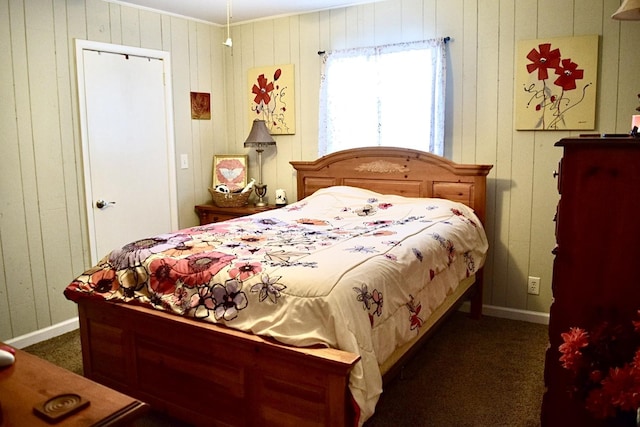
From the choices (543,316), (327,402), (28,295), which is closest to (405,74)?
(543,316)

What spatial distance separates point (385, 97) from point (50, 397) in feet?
10.7

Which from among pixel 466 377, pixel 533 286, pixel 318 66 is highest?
pixel 318 66

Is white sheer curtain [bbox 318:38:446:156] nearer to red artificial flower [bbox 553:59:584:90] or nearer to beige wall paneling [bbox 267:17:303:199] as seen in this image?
beige wall paneling [bbox 267:17:303:199]

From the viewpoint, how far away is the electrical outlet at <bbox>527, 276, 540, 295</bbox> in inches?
138

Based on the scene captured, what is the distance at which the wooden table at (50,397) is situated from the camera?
107 cm

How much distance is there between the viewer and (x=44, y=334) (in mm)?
3365

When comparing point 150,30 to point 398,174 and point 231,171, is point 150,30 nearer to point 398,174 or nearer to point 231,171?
point 231,171

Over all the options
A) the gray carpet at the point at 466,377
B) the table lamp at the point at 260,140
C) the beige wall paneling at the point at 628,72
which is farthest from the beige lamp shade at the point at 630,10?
the table lamp at the point at 260,140

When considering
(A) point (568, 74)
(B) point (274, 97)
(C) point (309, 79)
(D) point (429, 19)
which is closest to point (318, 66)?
(C) point (309, 79)

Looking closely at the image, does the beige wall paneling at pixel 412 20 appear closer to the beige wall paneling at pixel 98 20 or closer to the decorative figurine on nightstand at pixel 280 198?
the decorative figurine on nightstand at pixel 280 198

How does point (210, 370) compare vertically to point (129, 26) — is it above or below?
below

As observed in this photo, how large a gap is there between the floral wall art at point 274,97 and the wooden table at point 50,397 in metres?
3.35

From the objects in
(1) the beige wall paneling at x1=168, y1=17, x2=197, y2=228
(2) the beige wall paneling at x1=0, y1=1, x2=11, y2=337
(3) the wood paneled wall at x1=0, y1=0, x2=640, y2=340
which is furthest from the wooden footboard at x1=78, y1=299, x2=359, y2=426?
(1) the beige wall paneling at x1=168, y1=17, x2=197, y2=228

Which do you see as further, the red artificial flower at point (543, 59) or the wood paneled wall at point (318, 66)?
the red artificial flower at point (543, 59)
